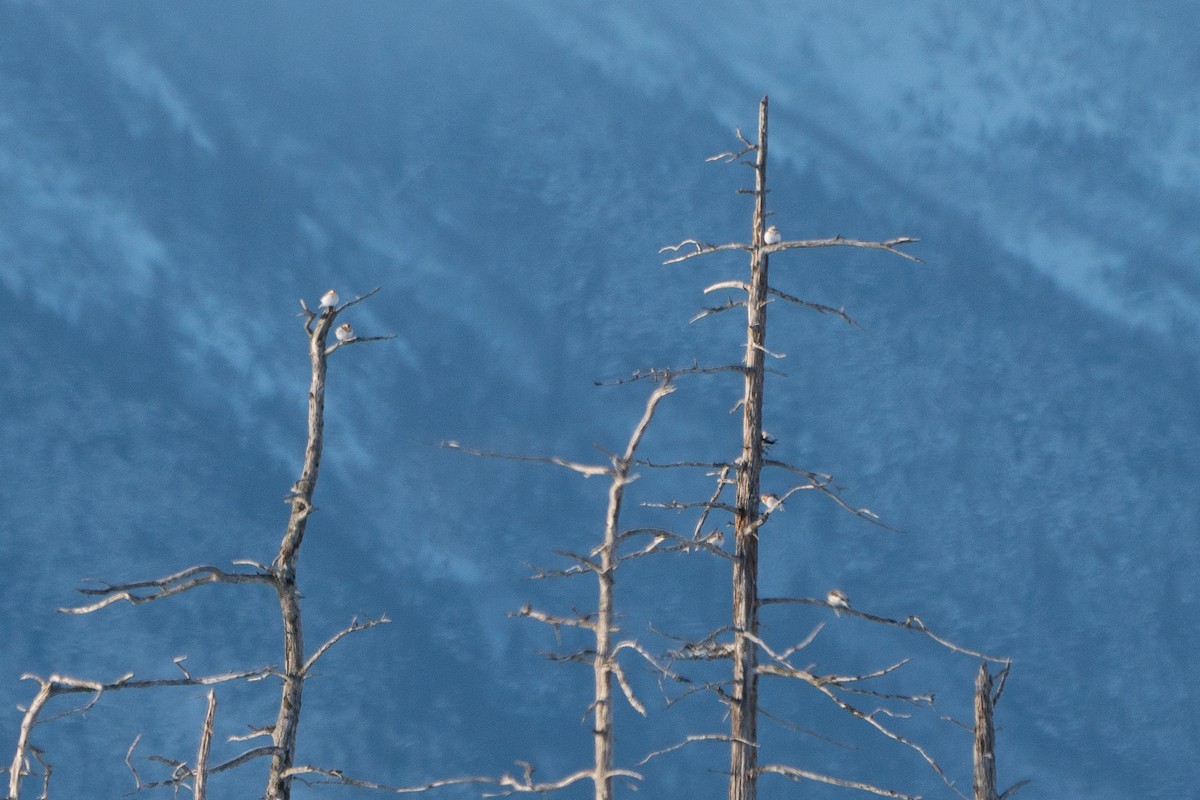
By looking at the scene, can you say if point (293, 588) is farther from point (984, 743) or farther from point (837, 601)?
point (984, 743)

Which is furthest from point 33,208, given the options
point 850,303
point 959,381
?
point 959,381

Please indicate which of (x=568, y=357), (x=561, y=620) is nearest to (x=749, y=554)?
(x=561, y=620)

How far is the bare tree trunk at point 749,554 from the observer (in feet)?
42.8

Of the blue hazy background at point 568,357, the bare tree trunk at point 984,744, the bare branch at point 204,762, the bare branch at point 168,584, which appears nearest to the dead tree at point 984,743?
the bare tree trunk at point 984,744

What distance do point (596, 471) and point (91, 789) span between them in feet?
165

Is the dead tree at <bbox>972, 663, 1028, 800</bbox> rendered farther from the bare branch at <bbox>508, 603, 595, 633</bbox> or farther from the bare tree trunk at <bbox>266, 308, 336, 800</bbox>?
the bare tree trunk at <bbox>266, 308, 336, 800</bbox>

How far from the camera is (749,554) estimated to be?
13.4 m

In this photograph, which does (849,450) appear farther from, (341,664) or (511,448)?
(341,664)

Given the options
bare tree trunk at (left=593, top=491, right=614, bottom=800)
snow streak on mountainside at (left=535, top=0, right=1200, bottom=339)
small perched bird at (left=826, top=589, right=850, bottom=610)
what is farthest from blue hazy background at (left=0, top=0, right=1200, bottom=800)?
bare tree trunk at (left=593, top=491, right=614, bottom=800)

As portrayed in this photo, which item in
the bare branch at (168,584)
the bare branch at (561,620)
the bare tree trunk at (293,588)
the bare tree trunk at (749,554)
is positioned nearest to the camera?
the bare branch at (561,620)

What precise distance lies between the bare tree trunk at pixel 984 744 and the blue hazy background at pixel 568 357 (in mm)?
45133

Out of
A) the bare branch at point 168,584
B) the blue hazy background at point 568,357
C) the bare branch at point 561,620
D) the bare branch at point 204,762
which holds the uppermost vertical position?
the blue hazy background at point 568,357

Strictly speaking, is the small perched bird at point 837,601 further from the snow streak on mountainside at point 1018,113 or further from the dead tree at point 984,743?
the snow streak on mountainside at point 1018,113

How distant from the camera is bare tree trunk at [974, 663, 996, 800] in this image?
13.2 m
